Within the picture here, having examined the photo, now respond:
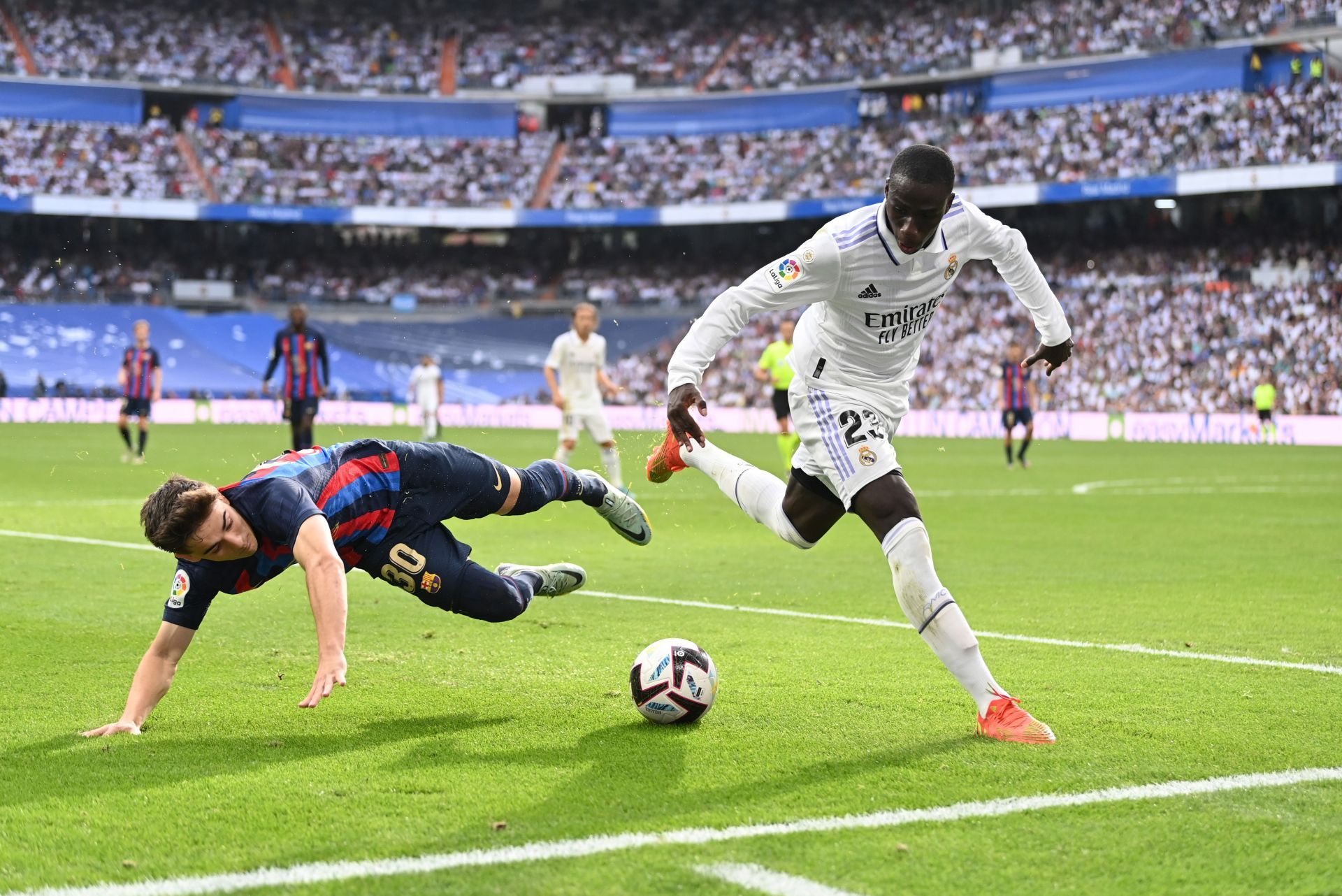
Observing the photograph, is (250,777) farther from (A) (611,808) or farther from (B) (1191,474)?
(B) (1191,474)

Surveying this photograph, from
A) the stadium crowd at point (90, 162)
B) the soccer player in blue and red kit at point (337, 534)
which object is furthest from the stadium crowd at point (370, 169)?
the soccer player in blue and red kit at point (337, 534)

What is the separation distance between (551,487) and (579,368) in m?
10.4

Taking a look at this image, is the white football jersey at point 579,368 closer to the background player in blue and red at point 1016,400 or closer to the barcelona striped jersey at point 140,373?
the barcelona striped jersey at point 140,373

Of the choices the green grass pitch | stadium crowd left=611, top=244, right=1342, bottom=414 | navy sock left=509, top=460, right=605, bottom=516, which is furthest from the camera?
stadium crowd left=611, top=244, right=1342, bottom=414

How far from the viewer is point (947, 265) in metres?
5.40

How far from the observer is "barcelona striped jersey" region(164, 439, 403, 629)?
15.9 feet

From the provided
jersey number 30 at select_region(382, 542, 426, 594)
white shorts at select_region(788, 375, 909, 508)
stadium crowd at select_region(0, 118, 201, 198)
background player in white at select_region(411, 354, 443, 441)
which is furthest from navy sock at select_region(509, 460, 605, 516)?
stadium crowd at select_region(0, 118, 201, 198)

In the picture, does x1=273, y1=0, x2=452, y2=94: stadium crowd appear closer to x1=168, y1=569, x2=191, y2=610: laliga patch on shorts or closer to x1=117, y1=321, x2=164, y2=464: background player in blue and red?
x1=117, y1=321, x2=164, y2=464: background player in blue and red

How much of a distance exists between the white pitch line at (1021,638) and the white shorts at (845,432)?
2041 mm

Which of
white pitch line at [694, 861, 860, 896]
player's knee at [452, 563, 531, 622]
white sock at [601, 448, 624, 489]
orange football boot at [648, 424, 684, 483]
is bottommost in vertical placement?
white sock at [601, 448, 624, 489]

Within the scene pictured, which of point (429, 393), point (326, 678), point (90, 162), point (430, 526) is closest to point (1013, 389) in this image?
point (429, 393)

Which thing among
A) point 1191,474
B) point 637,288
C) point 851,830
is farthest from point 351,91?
point 851,830

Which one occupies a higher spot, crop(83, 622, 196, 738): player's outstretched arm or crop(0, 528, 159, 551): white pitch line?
crop(83, 622, 196, 738): player's outstretched arm

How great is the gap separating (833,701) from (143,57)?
55.0 m
